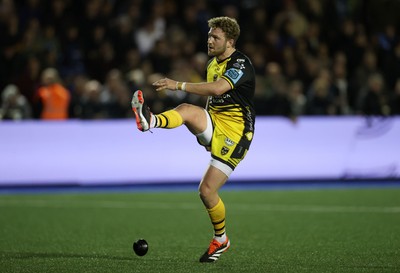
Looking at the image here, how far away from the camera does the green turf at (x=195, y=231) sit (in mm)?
8375

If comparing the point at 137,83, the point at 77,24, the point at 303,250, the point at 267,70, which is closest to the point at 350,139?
the point at 267,70

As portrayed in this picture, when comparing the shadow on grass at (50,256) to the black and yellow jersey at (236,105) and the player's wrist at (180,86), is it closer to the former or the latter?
the black and yellow jersey at (236,105)

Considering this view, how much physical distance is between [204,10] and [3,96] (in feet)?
17.0

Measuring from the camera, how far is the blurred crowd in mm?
17203

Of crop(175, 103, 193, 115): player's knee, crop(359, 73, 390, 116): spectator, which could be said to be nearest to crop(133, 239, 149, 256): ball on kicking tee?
crop(175, 103, 193, 115): player's knee

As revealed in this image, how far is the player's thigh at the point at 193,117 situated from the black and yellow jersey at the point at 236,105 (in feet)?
0.59

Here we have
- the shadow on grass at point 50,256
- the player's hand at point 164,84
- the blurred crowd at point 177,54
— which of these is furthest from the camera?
the blurred crowd at point 177,54

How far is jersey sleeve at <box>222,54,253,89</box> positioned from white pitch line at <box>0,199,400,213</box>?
5.03 metres

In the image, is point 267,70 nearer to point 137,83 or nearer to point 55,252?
point 137,83

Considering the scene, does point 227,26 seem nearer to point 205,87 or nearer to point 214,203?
point 205,87

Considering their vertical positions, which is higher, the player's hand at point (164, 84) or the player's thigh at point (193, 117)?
the player's hand at point (164, 84)

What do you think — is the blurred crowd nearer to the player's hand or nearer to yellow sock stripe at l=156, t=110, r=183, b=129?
yellow sock stripe at l=156, t=110, r=183, b=129

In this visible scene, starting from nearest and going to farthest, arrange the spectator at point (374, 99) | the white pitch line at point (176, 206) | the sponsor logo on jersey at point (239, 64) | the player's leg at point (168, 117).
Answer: the player's leg at point (168, 117) → the sponsor logo on jersey at point (239, 64) → the white pitch line at point (176, 206) → the spectator at point (374, 99)

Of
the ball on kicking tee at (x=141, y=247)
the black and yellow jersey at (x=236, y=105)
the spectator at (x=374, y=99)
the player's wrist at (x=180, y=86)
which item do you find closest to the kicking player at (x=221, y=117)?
the black and yellow jersey at (x=236, y=105)
